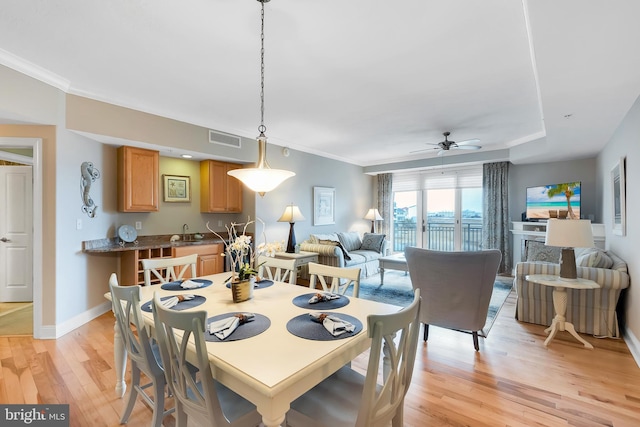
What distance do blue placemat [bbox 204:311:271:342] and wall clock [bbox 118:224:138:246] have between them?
120 inches

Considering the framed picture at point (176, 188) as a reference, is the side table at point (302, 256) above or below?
below

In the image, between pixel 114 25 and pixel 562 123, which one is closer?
pixel 114 25

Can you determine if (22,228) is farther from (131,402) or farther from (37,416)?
(131,402)

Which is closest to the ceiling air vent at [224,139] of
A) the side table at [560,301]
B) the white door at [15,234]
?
the white door at [15,234]

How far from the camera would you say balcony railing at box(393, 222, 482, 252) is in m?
6.50

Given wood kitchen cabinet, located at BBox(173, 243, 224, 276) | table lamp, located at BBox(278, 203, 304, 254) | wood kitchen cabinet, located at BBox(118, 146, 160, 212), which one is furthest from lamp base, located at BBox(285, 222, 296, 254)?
wood kitchen cabinet, located at BBox(118, 146, 160, 212)

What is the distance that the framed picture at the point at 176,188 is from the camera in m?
4.54

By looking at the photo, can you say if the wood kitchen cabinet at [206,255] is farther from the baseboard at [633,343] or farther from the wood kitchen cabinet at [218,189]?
the baseboard at [633,343]

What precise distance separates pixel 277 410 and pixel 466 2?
245cm

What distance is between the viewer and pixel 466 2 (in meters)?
1.83

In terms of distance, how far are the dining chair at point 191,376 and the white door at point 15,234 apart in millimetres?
4479

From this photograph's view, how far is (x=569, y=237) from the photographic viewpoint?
2.79m

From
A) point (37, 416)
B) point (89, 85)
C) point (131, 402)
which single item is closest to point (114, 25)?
point (89, 85)

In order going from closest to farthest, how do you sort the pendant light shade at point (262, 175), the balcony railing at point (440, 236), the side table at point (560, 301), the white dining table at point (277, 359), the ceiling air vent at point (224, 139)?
the white dining table at point (277, 359)
the pendant light shade at point (262, 175)
the side table at point (560, 301)
the ceiling air vent at point (224, 139)
the balcony railing at point (440, 236)
